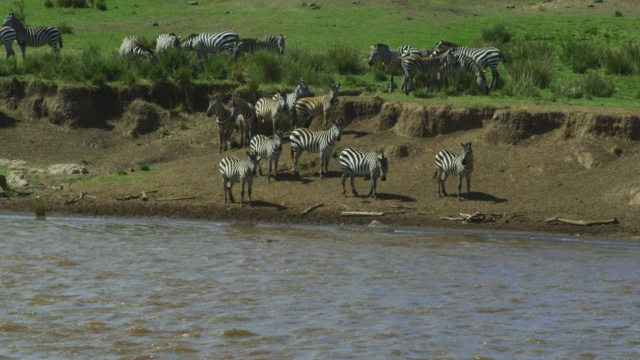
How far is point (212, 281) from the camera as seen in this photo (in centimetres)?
1748

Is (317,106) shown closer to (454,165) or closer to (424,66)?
(424,66)

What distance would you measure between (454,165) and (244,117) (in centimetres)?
546

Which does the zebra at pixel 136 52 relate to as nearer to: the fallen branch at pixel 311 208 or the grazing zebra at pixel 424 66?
the grazing zebra at pixel 424 66

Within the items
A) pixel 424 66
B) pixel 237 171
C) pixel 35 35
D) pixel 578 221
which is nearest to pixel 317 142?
pixel 237 171

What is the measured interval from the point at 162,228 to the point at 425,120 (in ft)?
19.9

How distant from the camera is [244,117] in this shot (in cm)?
2573

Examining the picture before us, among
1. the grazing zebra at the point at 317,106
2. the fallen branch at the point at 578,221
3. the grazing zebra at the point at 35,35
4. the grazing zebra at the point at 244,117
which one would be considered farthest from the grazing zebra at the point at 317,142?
the grazing zebra at the point at 35,35

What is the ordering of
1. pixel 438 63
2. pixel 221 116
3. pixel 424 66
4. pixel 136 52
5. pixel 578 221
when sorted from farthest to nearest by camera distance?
pixel 136 52 → pixel 438 63 → pixel 424 66 → pixel 221 116 → pixel 578 221

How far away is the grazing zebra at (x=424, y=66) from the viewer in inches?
1057

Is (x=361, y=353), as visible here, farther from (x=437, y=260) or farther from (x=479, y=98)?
(x=479, y=98)

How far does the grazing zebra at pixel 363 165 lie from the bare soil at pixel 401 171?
33cm

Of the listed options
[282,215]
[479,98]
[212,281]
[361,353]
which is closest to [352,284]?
[212,281]

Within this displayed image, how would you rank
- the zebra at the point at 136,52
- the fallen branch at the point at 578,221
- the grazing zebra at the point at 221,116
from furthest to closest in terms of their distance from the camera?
the zebra at the point at 136,52 < the grazing zebra at the point at 221,116 < the fallen branch at the point at 578,221

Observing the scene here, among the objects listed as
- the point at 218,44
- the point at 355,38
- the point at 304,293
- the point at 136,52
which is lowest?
the point at 304,293
